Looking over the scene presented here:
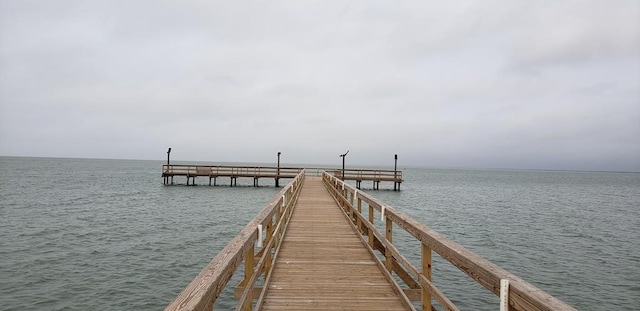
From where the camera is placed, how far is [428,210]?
2647cm

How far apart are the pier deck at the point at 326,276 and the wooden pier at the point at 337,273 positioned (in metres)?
0.01

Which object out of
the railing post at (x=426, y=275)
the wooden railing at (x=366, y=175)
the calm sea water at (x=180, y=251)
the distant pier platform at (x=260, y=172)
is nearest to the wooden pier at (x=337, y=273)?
the railing post at (x=426, y=275)

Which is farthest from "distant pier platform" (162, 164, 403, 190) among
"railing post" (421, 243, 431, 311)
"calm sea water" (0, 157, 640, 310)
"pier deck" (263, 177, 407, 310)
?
"railing post" (421, 243, 431, 311)

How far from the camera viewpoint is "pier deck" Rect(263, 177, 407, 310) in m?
4.18

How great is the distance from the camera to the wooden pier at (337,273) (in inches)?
82.1

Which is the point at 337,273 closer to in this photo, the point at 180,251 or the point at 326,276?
the point at 326,276

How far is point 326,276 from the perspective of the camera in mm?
5191

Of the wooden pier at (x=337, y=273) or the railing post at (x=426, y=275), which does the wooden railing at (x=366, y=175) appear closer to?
the wooden pier at (x=337, y=273)

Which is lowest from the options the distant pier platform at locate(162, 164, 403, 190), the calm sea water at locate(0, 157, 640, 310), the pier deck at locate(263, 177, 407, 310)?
the calm sea water at locate(0, 157, 640, 310)

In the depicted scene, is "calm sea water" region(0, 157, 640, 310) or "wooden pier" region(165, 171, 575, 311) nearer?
"wooden pier" region(165, 171, 575, 311)

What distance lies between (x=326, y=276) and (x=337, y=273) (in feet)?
0.73

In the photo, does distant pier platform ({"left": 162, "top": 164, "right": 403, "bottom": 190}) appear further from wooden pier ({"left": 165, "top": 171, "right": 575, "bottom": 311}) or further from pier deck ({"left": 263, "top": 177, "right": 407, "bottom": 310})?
wooden pier ({"left": 165, "top": 171, "right": 575, "bottom": 311})

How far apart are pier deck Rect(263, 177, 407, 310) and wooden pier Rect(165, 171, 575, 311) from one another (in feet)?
0.04

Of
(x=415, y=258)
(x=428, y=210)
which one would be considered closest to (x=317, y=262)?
(x=415, y=258)
